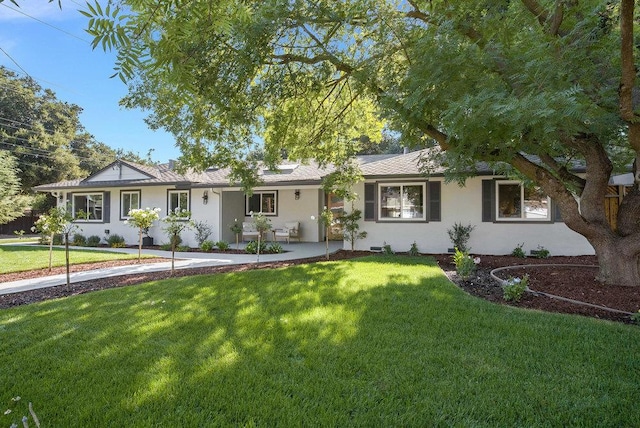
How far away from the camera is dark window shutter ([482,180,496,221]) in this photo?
10938 mm

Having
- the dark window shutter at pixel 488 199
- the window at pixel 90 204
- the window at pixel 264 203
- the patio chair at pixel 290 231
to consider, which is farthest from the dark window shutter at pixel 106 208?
the dark window shutter at pixel 488 199

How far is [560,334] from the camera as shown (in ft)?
12.6

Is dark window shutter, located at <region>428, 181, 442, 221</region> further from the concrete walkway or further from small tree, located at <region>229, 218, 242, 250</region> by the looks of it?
small tree, located at <region>229, 218, 242, 250</region>

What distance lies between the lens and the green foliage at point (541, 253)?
405 inches

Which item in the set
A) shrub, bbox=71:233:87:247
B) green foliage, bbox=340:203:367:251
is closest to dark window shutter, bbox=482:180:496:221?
green foliage, bbox=340:203:367:251

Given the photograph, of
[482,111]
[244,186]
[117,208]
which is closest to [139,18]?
[482,111]

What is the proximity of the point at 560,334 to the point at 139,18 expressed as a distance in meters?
4.65

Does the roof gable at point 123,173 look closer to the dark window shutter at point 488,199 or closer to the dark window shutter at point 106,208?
the dark window shutter at point 106,208

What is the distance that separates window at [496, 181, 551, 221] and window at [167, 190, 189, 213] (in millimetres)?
11713

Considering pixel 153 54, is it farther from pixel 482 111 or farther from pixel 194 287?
pixel 194 287

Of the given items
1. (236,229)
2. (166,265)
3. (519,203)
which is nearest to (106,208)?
(236,229)

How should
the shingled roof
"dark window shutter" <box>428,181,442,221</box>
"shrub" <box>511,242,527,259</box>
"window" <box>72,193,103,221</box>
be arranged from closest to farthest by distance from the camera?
"shrub" <box>511,242,527,259</box> < "dark window shutter" <box>428,181,442,221</box> < the shingled roof < "window" <box>72,193,103,221</box>

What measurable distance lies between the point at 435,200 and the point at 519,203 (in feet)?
8.15

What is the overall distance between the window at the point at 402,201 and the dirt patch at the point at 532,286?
242cm
